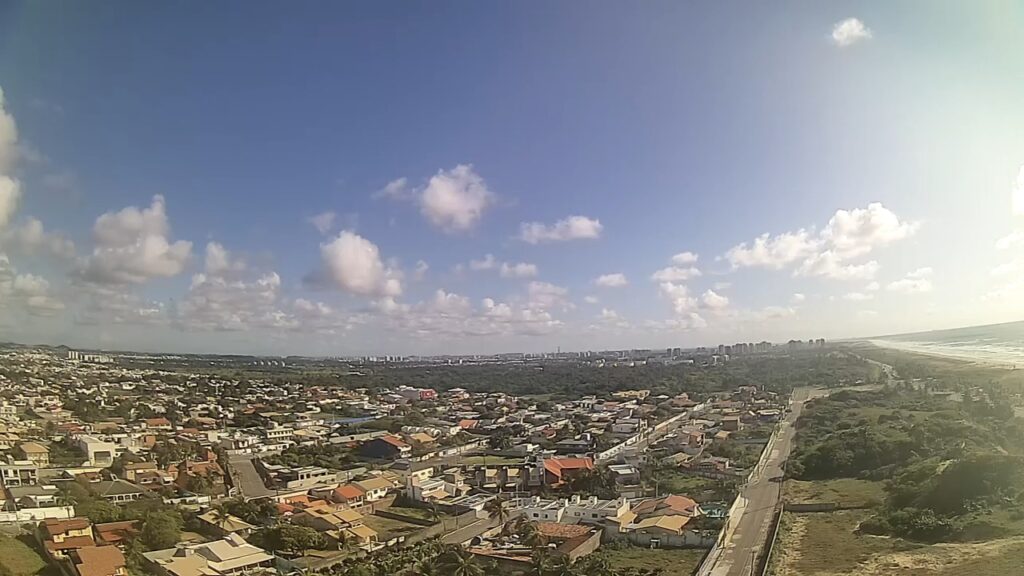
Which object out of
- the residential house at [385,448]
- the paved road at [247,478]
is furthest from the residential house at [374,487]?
the residential house at [385,448]

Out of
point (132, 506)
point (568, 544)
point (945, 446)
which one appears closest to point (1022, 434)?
point (945, 446)

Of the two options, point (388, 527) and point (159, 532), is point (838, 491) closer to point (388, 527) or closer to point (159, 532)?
point (388, 527)

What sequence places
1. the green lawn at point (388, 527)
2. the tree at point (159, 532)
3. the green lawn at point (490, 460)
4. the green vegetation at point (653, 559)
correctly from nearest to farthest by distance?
the green vegetation at point (653, 559) → the tree at point (159, 532) → the green lawn at point (388, 527) → the green lawn at point (490, 460)

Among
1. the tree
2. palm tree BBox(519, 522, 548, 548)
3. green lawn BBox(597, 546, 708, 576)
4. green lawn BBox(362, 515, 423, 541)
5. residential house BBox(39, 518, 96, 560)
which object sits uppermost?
residential house BBox(39, 518, 96, 560)

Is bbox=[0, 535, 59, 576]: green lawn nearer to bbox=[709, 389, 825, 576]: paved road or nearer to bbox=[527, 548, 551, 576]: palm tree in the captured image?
bbox=[527, 548, 551, 576]: palm tree

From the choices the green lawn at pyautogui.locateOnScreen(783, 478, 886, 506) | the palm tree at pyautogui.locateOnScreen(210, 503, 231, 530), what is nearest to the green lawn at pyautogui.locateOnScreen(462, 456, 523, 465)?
the green lawn at pyautogui.locateOnScreen(783, 478, 886, 506)

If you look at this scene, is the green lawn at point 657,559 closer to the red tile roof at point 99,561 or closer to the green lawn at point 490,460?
the red tile roof at point 99,561

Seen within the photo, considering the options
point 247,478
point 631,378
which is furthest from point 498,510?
point 631,378
